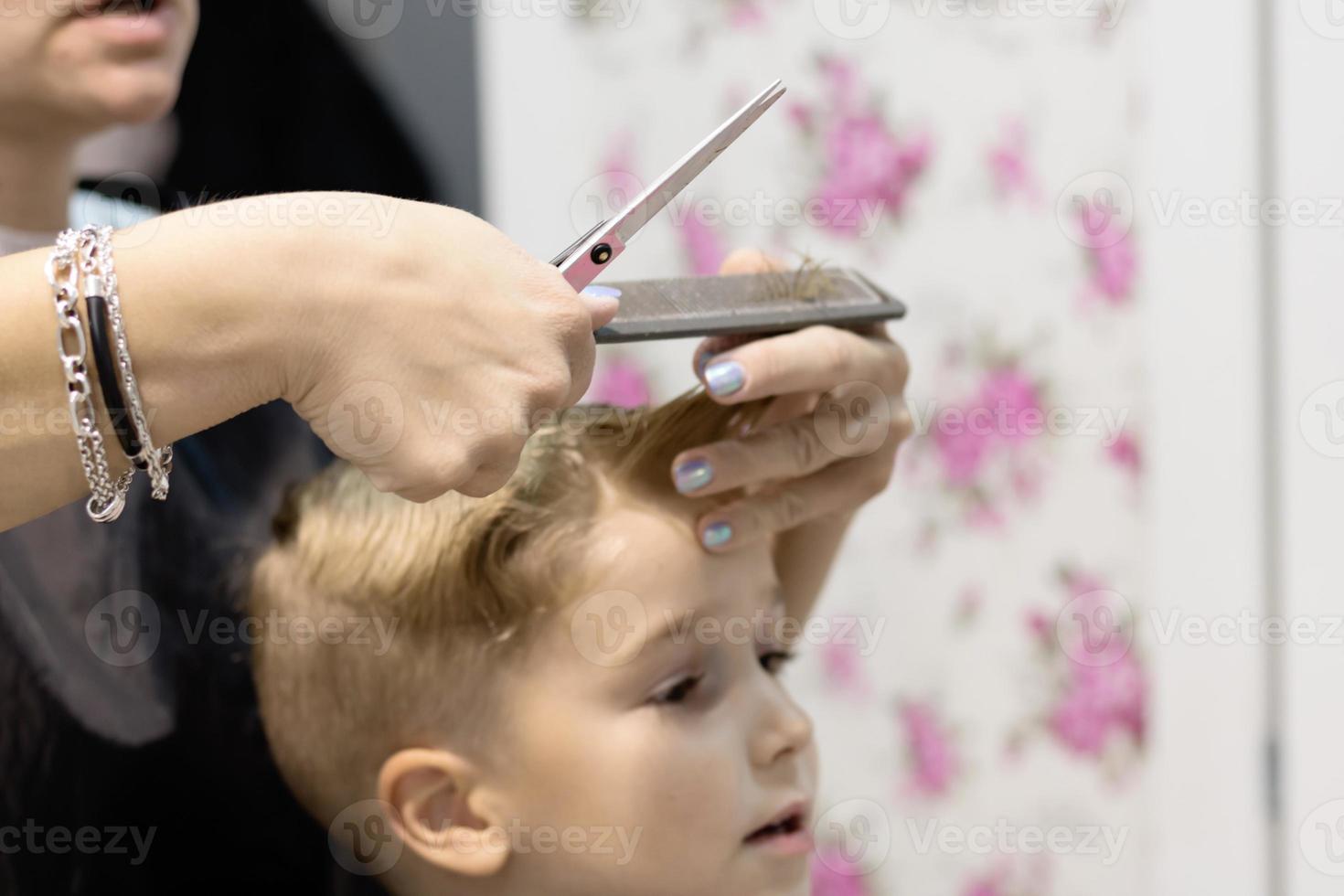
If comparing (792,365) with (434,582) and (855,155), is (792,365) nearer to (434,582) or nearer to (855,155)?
(434,582)

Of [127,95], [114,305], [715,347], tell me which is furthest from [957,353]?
[114,305]

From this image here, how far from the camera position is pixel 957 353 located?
1.29 m

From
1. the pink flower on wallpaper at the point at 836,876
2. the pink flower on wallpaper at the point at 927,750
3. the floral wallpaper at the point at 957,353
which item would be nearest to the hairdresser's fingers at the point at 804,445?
the floral wallpaper at the point at 957,353

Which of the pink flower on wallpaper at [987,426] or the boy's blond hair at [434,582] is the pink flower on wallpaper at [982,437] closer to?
the pink flower on wallpaper at [987,426]

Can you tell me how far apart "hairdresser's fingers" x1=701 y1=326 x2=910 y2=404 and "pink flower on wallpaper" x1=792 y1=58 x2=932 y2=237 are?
→ 547 mm

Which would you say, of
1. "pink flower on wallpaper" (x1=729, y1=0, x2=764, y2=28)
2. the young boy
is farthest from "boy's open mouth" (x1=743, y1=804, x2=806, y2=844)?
"pink flower on wallpaper" (x1=729, y1=0, x2=764, y2=28)

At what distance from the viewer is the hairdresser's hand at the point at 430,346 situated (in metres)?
0.56

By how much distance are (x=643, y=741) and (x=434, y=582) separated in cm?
16

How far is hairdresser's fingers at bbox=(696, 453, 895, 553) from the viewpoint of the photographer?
31.9 inches

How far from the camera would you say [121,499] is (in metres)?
0.58

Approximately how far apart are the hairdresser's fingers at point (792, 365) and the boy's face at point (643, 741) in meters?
0.13

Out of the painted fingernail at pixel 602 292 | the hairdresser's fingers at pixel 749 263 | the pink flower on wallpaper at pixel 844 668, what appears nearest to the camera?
the painted fingernail at pixel 602 292

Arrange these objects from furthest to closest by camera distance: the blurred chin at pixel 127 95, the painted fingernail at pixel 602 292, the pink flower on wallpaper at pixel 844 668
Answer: the pink flower on wallpaper at pixel 844 668, the blurred chin at pixel 127 95, the painted fingernail at pixel 602 292

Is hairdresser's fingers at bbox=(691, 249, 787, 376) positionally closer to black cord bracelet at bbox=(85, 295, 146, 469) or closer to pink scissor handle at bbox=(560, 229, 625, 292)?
pink scissor handle at bbox=(560, 229, 625, 292)
